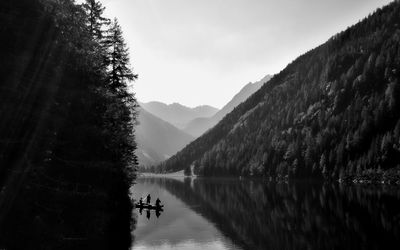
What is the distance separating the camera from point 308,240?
42.4 meters

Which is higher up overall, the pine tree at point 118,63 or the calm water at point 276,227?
the pine tree at point 118,63

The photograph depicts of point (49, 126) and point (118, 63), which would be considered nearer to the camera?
point (49, 126)

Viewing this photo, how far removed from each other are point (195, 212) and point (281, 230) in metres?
24.3

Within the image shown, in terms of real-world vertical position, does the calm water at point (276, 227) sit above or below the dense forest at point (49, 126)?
below

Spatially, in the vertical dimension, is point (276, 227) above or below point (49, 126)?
below

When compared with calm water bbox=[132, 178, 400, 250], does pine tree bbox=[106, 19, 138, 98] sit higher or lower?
higher

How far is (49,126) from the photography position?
2359 centimetres

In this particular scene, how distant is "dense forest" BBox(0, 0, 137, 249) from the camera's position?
22188mm

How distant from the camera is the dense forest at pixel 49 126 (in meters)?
22.2

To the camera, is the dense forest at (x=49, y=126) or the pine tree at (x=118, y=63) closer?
the dense forest at (x=49, y=126)

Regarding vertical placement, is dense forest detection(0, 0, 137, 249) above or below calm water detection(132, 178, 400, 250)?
above

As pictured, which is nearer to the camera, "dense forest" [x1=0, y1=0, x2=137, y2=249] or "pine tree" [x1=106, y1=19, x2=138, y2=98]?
"dense forest" [x1=0, y1=0, x2=137, y2=249]

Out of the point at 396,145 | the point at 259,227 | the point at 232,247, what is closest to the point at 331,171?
the point at 396,145

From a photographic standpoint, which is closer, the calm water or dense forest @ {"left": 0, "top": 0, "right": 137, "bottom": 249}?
dense forest @ {"left": 0, "top": 0, "right": 137, "bottom": 249}
